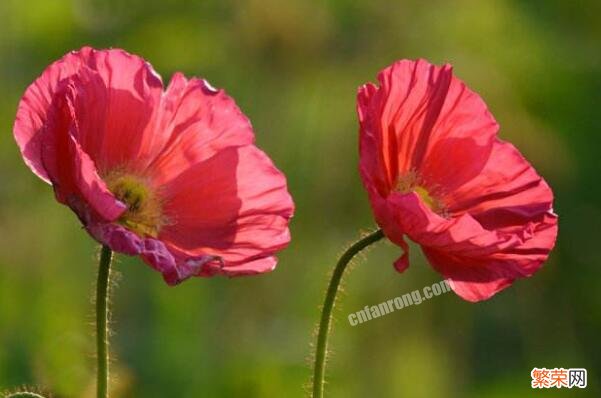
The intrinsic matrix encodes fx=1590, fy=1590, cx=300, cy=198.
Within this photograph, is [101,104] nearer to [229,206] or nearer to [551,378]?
[229,206]

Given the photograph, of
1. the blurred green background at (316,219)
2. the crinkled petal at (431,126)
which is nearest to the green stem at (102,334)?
the crinkled petal at (431,126)

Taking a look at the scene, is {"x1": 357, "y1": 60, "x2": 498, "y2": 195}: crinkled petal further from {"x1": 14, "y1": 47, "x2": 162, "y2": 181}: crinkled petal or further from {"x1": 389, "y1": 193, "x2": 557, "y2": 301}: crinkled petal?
{"x1": 14, "y1": 47, "x2": 162, "y2": 181}: crinkled petal

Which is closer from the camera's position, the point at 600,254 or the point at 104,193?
the point at 104,193

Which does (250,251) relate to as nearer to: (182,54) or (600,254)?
(182,54)

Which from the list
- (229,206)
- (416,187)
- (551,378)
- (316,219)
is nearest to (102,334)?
(229,206)

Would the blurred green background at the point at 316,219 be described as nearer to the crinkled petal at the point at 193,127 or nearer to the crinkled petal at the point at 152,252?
the crinkled petal at the point at 193,127

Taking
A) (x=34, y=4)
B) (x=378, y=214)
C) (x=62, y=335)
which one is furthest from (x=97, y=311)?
(x=34, y=4)

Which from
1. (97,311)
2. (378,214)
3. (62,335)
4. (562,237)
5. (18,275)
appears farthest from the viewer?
(562,237)
